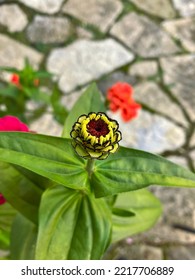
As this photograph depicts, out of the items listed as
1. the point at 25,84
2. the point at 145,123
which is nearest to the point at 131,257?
the point at 145,123

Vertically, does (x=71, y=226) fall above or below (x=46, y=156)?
below

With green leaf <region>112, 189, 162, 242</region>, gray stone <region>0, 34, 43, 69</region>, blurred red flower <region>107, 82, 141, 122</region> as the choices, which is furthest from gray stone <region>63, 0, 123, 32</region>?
green leaf <region>112, 189, 162, 242</region>

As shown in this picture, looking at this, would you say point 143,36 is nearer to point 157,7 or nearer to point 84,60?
point 157,7

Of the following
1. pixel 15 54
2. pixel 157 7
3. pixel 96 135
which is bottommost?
pixel 96 135

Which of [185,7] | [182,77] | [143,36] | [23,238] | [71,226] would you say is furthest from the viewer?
[185,7]

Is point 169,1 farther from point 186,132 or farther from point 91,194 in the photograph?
point 91,194

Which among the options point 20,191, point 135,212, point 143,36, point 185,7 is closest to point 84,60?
point 143,36
